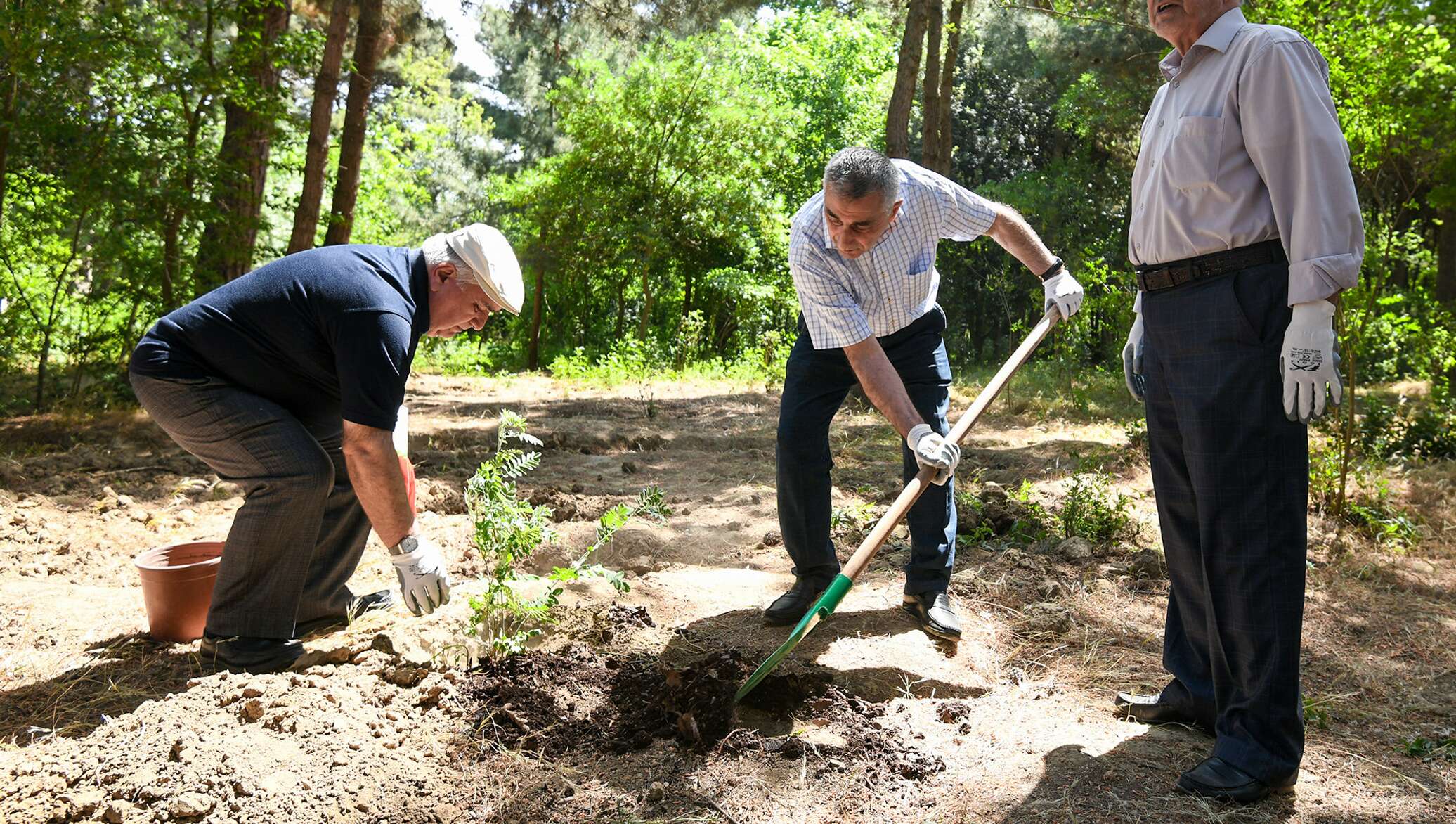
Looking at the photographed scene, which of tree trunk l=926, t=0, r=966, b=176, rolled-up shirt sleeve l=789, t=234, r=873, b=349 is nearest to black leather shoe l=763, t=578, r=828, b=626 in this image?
rolled-up shirt sleeve l=789, t=234, r=873, b=349

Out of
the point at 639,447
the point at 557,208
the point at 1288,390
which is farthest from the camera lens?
the point at 557,208

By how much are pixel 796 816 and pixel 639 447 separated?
519 cm

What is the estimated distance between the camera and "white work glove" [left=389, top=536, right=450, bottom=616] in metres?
2.97

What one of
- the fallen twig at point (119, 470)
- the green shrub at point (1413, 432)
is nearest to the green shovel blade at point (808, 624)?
the fallen twig at point (119, 470)

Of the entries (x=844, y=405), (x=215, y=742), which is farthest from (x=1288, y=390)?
(x=844, y=405)

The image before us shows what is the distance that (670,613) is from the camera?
3938mm

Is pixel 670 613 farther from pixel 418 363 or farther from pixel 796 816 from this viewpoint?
A: pixel 418 363

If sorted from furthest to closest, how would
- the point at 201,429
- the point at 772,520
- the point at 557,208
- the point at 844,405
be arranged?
the point at 557,208 < the point at 844,405 < the point at 772,520 < the point at 201,429

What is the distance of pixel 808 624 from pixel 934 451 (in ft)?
2.29

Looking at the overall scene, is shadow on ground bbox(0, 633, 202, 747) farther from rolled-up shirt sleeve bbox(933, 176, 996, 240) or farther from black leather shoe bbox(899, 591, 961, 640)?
rolled-up shirt sleeve bbox(933, 176, 996, 240)

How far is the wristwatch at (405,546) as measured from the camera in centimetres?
297

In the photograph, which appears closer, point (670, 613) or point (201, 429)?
point (201, 429)

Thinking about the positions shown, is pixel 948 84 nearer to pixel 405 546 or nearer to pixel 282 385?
pixel 282 385

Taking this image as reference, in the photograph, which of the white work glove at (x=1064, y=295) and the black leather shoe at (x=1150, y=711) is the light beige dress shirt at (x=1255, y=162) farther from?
the black leather shoe at (x=1150, y=711)
